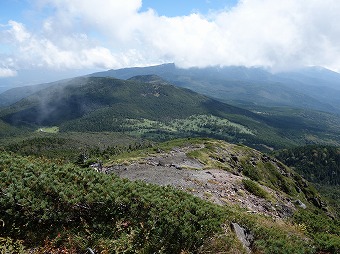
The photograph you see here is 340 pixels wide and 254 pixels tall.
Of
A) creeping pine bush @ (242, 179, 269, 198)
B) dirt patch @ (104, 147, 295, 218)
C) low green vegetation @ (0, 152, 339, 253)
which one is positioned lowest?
creeping pine bush @ (242, 179, 269, 198)

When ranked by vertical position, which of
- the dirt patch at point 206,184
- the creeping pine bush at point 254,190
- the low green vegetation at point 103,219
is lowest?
the creeping pine bush at point 254,190

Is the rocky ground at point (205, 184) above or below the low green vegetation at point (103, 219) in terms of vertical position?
below

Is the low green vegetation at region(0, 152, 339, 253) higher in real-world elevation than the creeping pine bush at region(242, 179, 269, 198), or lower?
higher

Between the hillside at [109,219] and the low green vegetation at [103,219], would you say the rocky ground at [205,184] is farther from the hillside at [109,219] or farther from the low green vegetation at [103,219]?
the low green vegetation at [103,219]

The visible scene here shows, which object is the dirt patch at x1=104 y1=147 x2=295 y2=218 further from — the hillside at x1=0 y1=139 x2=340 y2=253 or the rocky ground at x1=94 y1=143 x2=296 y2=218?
the hillside at x1=0 y1=139 x2=340 y2=253

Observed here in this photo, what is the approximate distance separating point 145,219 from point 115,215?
1.94m

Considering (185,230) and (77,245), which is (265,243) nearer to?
(185,230)

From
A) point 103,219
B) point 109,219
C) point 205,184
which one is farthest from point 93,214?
point 205,184

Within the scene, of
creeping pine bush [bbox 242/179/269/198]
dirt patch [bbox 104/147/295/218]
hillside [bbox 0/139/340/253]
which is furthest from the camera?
creeping pine bush [bbox 242/179/269/198]

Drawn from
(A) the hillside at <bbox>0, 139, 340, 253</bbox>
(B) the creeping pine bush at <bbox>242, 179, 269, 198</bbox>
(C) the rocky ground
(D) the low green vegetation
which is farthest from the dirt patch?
(D) the low green vegetation

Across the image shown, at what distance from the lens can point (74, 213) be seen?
1827 centimetres

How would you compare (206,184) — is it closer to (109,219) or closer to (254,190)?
(254,190)

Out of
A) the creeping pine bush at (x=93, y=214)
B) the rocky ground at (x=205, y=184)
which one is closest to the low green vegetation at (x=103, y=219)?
the creeping pine bush at (x=93, y=214)

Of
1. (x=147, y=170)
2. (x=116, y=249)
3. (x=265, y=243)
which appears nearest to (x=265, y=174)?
(x=147, y=170)
